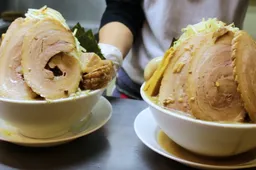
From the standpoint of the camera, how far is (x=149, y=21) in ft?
3.67

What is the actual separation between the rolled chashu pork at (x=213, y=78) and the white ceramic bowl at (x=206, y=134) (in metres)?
0.02

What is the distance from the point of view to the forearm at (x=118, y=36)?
1016 millimetres

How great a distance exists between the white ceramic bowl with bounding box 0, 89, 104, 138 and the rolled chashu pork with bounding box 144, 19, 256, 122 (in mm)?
115

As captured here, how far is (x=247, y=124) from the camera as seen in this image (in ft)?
1.66

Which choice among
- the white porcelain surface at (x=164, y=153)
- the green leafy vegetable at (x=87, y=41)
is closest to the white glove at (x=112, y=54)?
the green leafy vegetable at (x=87, y=41)

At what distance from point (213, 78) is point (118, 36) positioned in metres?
0.53

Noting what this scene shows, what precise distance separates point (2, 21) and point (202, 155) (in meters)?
1.45

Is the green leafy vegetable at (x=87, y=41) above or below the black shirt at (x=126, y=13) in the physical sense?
above

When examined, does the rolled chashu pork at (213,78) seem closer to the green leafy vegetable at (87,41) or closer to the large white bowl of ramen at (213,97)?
the large white bowl of ramen at (213,97)

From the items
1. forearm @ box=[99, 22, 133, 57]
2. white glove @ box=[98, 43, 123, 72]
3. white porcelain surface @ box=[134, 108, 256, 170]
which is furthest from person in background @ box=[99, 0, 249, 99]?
white porcelain surface @ box=[134, 108, 256, 170]

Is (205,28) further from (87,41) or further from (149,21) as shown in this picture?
(149,21)

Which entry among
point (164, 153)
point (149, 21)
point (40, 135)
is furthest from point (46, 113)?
point (149, 21)

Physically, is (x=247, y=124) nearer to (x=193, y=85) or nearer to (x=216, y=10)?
(x=193, y=85)

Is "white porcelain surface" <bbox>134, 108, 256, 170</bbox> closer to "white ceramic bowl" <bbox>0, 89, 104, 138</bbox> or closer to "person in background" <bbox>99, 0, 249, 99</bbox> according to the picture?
"white ceramic bowl" <bbox>0, 89, 104, 138</bbox>
